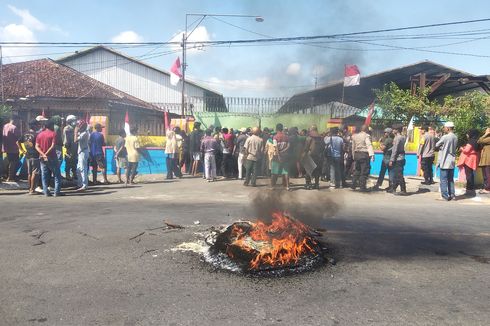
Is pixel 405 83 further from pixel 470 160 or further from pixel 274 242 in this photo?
pixel 274 242

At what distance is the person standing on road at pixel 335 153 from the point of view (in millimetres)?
10883

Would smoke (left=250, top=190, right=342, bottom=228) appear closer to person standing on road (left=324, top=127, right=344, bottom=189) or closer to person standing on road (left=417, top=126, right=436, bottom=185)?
person standing on road (left=324, top=127, right=344, bottom=189)

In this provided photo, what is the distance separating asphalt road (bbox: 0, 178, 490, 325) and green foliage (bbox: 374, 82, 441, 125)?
9.18m

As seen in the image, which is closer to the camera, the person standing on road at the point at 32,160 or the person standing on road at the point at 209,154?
the person standing on road at the point at 32,160

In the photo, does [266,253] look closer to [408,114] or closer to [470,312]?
[470,312]

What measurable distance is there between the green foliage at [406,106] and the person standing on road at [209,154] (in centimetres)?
791

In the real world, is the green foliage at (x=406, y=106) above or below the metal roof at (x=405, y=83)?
below

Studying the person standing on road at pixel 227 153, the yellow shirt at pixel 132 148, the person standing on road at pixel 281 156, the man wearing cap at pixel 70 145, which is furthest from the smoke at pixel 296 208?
the man wearing cap at pixel 70 145

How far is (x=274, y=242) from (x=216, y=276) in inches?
35.4

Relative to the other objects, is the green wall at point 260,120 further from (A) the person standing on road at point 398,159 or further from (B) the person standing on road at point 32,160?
(B) the person standing on road at point 32,160

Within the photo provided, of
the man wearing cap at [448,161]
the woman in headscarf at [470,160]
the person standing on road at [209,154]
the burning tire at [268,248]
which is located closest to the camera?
the burning tire at [268,248]

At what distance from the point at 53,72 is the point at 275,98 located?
15711 mm

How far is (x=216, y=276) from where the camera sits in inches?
170

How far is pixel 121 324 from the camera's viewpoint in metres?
3.27
